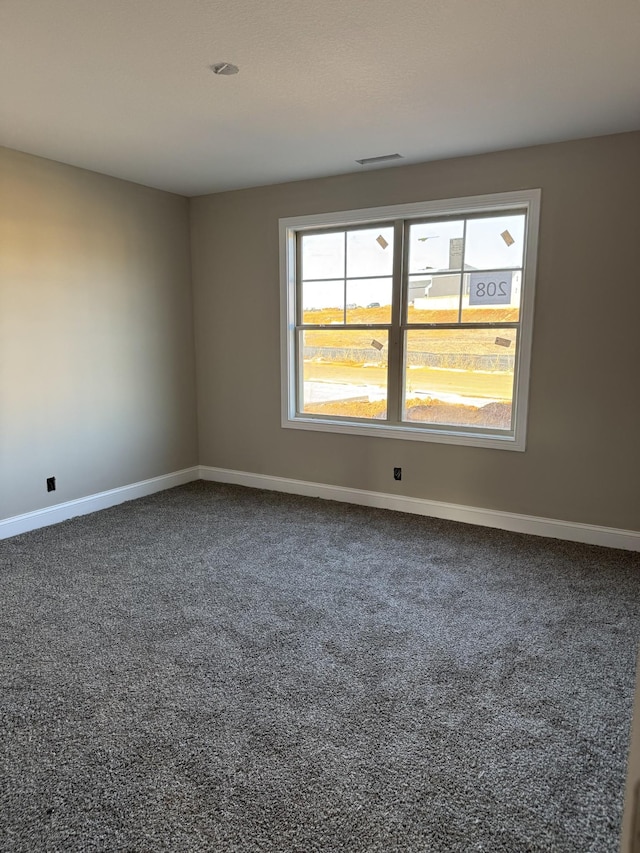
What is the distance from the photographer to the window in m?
3.87

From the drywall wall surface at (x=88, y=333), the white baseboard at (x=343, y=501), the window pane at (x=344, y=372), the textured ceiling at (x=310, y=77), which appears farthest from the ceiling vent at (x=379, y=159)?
the white baseboard at (x=343, y=501)

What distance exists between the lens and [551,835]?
5.20 feet

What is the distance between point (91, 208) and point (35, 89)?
1536 millimetres

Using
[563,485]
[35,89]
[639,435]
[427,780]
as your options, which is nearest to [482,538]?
[563,485]

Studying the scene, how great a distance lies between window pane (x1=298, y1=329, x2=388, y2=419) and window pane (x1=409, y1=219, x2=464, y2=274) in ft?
2.02

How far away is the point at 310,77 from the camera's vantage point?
257 centimetres

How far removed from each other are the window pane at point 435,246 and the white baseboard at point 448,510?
5.87ft

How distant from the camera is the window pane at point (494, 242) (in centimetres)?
381

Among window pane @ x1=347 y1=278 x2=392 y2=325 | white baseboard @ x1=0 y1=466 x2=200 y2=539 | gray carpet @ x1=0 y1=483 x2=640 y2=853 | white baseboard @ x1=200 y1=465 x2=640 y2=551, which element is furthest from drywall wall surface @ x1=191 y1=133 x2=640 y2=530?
white baseboard @ x1=0 y1=466 x2=200 y2=539

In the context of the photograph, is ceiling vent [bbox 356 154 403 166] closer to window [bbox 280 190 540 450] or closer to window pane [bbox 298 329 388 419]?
window [bbox 280 190 540 450]

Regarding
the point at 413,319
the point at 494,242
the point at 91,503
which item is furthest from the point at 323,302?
the point at 91,503

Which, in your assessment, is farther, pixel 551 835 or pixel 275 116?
pixel 275 116

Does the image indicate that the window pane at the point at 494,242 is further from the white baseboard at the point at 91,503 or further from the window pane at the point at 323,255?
the white baseboard at the point at 91,503

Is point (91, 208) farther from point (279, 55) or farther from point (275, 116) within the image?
point (279, 55)
